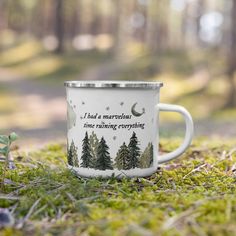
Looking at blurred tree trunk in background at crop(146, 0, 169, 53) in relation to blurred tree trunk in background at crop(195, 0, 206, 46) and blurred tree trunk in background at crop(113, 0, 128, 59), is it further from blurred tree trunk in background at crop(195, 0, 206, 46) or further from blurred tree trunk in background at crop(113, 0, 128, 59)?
blurred tree trunk in background at crop(113, 0, 128, 59)

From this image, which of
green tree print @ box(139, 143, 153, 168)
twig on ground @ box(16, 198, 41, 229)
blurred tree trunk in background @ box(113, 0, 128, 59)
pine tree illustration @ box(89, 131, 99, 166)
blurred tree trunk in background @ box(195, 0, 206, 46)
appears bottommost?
twig on ground @ box(16, 198, 41, 229)

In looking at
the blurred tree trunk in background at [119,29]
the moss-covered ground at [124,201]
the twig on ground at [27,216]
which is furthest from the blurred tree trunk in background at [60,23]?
the twig on ground at [27,216]

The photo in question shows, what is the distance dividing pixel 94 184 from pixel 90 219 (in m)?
0.32

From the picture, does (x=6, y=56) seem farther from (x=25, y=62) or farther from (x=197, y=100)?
(x=197, y=100)

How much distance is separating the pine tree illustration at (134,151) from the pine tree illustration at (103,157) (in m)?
0.08

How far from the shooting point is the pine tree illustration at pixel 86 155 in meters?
1.59

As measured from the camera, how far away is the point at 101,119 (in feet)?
5.18

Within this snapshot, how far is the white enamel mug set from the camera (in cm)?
157

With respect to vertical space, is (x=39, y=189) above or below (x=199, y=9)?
below

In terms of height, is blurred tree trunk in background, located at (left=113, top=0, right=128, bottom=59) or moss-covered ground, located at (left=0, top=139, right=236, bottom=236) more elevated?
blurred tree trunk in background, located at (left=113, top=0, right=128, bottom=59)

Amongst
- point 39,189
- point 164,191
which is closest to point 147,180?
point 164,191

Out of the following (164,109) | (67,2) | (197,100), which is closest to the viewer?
(164,109)

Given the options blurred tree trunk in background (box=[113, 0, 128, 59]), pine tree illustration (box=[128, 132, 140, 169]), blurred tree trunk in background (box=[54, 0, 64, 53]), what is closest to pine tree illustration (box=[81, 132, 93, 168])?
pine tree illustration (box=[128, 132, 140, 169])

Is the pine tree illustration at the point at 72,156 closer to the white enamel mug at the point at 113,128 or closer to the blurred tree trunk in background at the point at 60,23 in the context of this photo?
the white enamel mug at the point at 113,128
